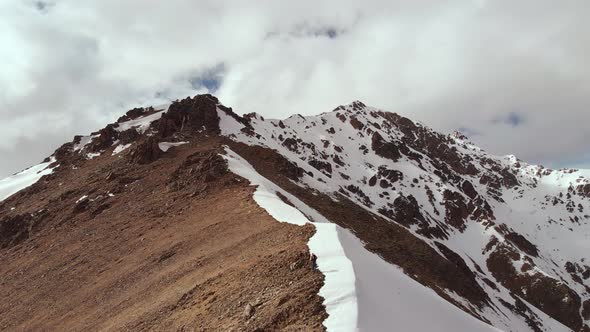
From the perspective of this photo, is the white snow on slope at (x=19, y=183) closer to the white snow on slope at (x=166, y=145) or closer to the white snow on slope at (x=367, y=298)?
the white snow on slope at (x=166, y=145)

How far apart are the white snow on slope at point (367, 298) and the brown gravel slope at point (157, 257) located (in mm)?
623

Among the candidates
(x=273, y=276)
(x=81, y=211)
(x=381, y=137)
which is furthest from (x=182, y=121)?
(x=381, y=137)

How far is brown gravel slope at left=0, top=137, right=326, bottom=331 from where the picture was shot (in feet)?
50.0

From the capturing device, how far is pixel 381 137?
190625 mm

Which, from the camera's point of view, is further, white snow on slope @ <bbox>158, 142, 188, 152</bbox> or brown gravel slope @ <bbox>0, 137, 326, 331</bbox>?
white snow on slope @ <bbox>158, 142, 188, 152</bbox>

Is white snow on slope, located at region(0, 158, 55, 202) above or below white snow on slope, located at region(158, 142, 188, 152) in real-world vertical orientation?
below

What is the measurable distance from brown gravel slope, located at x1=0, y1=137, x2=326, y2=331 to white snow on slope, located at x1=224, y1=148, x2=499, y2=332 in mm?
623

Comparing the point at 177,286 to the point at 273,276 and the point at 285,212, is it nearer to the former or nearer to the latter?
the point at 273,276

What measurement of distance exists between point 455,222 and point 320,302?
155796 mm

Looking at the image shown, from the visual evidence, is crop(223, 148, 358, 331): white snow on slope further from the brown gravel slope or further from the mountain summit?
the brown gravel slope

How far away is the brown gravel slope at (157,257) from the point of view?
50.0 feet

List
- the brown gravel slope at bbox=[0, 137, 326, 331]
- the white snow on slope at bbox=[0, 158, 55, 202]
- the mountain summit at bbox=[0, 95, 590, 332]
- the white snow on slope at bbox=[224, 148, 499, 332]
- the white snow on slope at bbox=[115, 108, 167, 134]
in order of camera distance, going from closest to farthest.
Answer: the white snow on slope at bbox=[224, 148, 499, 332]
the mountain summit at bbox=[0, 95, 590, 332]
the brown gravel slope at bbox=[0, 137, 326, 331]
the white snow on slope at bbox=[0, 158, 55, 202]
the white snow on slope at bbox=[115, 108, 167, 134]

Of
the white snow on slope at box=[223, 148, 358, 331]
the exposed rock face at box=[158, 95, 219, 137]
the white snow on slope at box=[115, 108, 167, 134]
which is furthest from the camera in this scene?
the white snow on slope at box=[115, 108, 167, 134]

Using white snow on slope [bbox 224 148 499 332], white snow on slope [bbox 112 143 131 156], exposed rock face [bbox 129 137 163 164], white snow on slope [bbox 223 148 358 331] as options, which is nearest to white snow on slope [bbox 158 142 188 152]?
exposed rock face [bbox 129 137 163 164]
